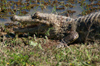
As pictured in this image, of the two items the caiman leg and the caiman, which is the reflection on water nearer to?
the caiman

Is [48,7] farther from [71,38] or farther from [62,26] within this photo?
[71,38]

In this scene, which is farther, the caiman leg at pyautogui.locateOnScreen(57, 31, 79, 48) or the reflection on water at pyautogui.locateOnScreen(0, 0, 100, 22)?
the reflection on water at pyautogui.locateOnScreen(0, 0, 100, 22)

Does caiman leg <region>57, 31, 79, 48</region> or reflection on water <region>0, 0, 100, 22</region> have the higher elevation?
reflection on water <region>0, 0, 100, 22</region>

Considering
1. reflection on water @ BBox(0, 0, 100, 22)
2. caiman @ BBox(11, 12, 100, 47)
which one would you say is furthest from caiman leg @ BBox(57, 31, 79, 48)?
reflection on water @ BBox(0, 0, 100, 22)

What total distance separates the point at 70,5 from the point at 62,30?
A: 2.47 metres

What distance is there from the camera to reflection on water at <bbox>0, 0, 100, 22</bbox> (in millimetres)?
6297

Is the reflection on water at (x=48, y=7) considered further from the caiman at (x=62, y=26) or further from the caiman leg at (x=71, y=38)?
the caiman leg at (x=71, y=38)

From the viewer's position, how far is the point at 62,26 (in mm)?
4656

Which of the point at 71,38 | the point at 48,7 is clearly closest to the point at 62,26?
the point at 71,38

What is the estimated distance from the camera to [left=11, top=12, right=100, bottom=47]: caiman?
4.22 metres

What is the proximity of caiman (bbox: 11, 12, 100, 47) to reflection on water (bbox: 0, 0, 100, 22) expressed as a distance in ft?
5.03

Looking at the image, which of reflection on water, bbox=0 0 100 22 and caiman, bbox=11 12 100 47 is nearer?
caiman, bbox=11 12 100 47

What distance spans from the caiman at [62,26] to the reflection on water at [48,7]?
1.53 metres

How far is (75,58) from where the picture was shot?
270 centimetres
